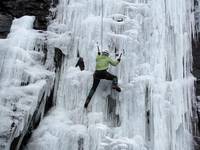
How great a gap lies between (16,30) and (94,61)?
6.30 feet

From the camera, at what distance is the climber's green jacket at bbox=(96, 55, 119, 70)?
9395 millimetres

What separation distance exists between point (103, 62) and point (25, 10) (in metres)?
2.74

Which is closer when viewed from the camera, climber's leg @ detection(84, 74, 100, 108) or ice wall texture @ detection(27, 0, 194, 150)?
ice wall texture @ detection(27, 0, 194, 150)

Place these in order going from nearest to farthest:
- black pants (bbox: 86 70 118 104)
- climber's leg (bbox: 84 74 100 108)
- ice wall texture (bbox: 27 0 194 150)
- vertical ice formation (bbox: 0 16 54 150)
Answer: vertical ice formation (bbox: 0 16 54 150) < ice wall texture (bbox: 27 0 194 150) < climber's leg (bbox: 84 74 100 108) < black pants (bbox: 86 70 118 104)

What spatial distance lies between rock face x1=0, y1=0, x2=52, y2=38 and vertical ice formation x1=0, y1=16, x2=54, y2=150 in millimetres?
384

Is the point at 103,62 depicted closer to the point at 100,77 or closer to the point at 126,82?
the point at 100,77

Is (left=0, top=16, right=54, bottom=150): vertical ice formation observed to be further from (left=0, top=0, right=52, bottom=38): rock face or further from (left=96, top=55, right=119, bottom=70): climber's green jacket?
(left=96, top=55, right=119, bottom=70): climber's green jacket

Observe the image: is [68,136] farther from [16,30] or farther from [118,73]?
[16,30]

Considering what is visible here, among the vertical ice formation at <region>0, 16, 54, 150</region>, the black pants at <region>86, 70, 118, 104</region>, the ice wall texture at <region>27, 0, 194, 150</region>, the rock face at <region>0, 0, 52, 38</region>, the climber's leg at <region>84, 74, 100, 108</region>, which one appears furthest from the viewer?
the rock face at <region>0, 0, 52, 38</region>

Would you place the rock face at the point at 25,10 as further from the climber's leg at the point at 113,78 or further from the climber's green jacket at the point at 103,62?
the climber's leg at the point at 113,78

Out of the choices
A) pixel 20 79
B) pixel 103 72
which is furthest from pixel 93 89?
pixel 20 79

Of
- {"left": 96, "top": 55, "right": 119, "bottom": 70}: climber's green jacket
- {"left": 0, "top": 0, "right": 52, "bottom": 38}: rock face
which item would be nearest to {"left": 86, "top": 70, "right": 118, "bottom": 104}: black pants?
{"left": 96, "top": 55, "right": 119, "bottom": 70}: climber's green jacket

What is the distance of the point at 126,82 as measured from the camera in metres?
9.76

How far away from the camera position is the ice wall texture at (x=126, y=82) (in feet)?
29.6
